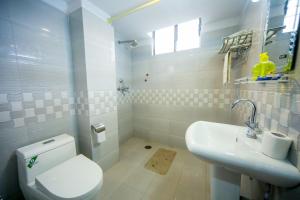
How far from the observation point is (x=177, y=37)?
6.66 feet

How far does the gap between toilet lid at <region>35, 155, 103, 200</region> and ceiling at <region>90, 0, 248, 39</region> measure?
6.07 feet

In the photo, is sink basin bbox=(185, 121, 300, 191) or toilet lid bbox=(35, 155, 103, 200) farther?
A: toilet lid bbox=(35, 155, 103, 200)

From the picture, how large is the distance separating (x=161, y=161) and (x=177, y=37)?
2235 millimetres

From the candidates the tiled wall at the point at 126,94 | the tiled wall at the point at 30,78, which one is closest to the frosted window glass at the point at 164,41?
the tiled wall at the point at 126,94

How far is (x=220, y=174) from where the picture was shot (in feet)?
2.79

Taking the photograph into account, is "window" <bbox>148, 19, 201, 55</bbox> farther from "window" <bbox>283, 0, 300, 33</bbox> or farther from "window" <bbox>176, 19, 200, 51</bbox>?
"window" <bbox>283, 0, 300, 33</bbox>

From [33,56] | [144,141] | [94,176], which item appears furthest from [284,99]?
[144,141]

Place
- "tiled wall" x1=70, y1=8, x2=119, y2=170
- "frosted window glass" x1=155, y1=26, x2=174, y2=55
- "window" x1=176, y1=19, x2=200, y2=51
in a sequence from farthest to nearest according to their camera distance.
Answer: "frosted window glass" x1=155, y1=26, x2=174, y2=55, "window" x1=176, y1=19, x2=200, y2=51, "tiled wall" x1=70, y1=8, x2=119, y2=170

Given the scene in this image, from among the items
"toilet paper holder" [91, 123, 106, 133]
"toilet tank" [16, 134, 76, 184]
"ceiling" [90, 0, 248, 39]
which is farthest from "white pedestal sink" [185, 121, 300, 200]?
Result: "ceiling" [90, 0, 248, 39]

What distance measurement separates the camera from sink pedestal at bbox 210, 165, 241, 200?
82 centimetres

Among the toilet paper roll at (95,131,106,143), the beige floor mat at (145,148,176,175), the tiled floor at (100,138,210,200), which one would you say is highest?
the toilet paper roll at (95,131,106,143)

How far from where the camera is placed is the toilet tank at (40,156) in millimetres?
896

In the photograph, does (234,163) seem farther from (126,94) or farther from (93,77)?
(126,94)

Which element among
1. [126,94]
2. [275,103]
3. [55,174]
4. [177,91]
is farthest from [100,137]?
[275,103]
